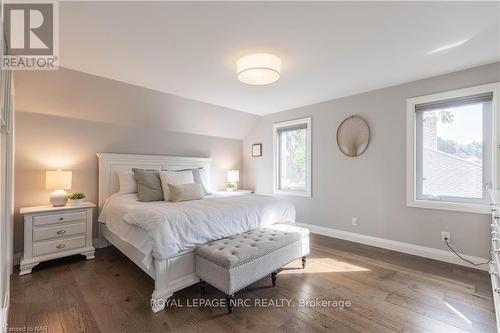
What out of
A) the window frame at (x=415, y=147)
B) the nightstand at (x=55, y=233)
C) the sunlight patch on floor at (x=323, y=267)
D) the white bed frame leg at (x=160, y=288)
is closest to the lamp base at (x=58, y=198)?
the nightstand at (x=55, y=233)

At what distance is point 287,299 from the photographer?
6.63 ft

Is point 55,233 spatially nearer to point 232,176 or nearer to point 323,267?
point 232,176

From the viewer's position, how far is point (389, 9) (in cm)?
169

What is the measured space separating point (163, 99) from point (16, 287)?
8.73 feet

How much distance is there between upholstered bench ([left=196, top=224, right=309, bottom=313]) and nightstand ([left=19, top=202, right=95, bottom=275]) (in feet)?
5.69

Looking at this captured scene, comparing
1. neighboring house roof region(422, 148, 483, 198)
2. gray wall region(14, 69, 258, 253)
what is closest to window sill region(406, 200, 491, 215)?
neighboring house roof region(422, 148, 483, 198)

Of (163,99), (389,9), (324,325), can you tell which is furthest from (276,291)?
(163,99)

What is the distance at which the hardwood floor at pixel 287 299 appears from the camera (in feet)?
5.57

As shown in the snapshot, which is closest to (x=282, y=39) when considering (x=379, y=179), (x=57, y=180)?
(x=379, y=179)

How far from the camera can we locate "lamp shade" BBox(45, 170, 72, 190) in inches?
107

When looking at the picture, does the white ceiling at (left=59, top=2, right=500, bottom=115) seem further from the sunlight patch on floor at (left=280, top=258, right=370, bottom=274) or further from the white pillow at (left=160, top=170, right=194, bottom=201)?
the sunlight patch on floor at (left=280, top=258, right=370, bottom=274)

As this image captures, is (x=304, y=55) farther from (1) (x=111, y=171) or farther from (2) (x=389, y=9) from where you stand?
(1) (x=111, y=171)

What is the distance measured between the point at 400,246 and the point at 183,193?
2.96 m

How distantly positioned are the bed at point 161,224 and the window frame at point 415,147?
161 cm
